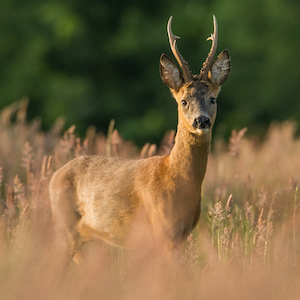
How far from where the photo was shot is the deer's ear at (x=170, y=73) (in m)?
4.25

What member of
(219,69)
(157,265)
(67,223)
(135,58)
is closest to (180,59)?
(219,69)

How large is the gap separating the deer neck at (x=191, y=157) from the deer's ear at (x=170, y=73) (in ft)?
1.46

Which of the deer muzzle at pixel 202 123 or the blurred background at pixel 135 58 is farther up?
the blurred background at pixel 135 58

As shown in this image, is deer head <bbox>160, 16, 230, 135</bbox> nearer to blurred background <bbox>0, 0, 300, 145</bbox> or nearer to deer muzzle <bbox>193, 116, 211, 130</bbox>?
deer muzzle <bbox>193, 116, 211, 130</bbox>

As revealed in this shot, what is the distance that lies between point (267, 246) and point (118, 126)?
9.79 metres

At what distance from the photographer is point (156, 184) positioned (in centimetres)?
397

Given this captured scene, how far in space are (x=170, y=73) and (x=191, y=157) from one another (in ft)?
2.38

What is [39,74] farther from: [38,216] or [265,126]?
[38,216]

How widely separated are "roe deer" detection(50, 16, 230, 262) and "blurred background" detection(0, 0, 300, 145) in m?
8.54

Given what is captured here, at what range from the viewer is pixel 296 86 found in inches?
583

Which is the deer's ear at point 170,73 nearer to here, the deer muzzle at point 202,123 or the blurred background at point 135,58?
the deer muzzle at point 202,123

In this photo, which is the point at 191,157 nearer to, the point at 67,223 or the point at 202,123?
the point at 202,123

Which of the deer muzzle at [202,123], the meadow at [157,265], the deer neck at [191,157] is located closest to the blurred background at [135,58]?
the meadow at [157,265]

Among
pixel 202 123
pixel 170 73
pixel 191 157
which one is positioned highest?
pixel 170 73
